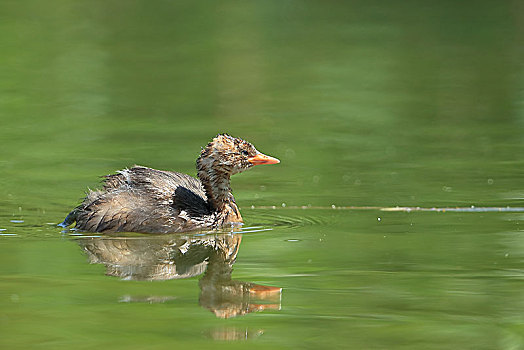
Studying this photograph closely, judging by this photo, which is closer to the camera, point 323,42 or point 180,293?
point 180,293

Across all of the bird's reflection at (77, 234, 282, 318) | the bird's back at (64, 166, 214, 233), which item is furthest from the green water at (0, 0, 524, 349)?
the bird's back at (64, 166, 214, 233)

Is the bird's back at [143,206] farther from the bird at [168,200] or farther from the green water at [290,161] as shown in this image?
the green water at [290,161]

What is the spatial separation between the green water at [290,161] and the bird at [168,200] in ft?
0.81

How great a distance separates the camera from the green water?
6.02 metres

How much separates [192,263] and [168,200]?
148cm

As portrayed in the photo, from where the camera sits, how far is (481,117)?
553 inches

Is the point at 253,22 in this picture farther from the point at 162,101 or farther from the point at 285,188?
the point at 285,188

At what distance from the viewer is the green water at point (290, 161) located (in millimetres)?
6023

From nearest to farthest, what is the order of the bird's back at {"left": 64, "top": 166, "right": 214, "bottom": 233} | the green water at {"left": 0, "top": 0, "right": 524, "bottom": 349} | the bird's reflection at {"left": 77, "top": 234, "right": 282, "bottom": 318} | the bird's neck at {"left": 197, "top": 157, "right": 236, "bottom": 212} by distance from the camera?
the green water at {"left": 0, "top": 0, "right": 524, "bottom": 349}
the bird's reflection at {"left": 77, "top": 234, "right": 282, "bottom": 318}
the bird's back at {"left": 64, "top": 166, "right": 214, "bottom": 233}
the bird's neck at {"left": 197, "top": 157, "right": 236, "bottom": 212}

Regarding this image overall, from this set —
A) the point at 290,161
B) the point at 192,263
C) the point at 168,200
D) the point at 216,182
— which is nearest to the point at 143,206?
the point at 168,200

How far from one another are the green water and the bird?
25 cm

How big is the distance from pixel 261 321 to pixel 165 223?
114 inches

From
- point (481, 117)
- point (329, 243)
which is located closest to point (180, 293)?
point (329, 243)

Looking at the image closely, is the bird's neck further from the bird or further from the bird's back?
the bird's back
